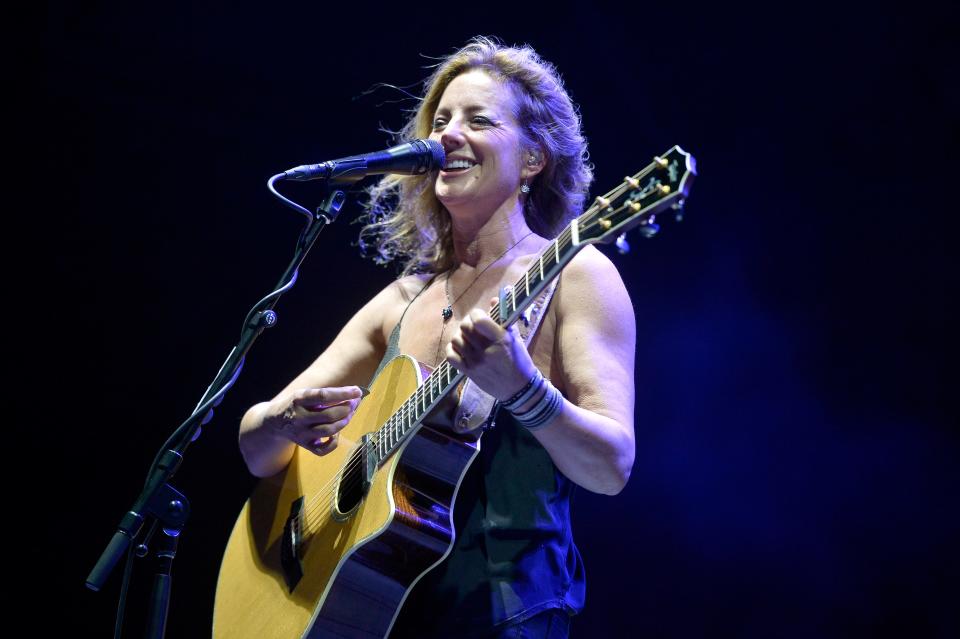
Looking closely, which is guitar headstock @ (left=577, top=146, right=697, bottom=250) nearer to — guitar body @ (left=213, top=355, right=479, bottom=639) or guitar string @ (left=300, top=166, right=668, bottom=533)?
guitar string @ (left=300, top=166, right=668, bottom=533)

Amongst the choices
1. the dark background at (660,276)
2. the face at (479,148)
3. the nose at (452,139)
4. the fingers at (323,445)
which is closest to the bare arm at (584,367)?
the face at (479,148)

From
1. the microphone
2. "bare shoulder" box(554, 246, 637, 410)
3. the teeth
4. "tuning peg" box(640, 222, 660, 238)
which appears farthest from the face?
"tuning peg" box(640, 222, 660, 238)

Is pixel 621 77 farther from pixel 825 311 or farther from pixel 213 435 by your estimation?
pixel 213 435

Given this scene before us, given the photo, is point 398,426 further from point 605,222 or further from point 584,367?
point 605,222

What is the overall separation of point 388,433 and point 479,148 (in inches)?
35.5

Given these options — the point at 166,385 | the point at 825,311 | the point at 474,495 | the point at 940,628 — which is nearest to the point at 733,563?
the point at 940,628

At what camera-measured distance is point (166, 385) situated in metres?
3.70

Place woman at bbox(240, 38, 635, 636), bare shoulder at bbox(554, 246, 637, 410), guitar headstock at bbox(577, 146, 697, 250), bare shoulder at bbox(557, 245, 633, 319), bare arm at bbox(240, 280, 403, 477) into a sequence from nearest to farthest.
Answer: guitar headstock at bbox(577, 146, 697, 250) < woman at bbox(240, 38, 635, 636) < bare shoulder at bbox(554, 246, 637, 410) < bare shoulder at bbox(557, 245, 633, 319) < bare arm at bbox(240, 280, 403, 477)

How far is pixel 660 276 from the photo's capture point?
12.5ft

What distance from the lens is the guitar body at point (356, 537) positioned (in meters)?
1.95

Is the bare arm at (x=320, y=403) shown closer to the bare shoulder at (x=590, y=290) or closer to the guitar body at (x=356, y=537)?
the guitar body at (x=356, y=537)

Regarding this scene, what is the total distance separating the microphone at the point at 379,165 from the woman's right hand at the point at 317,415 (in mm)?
533

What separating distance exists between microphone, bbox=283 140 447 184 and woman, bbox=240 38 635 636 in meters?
0.23

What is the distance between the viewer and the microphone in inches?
80.9
